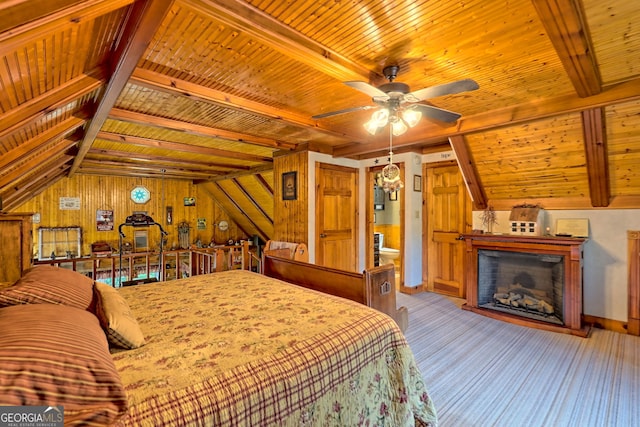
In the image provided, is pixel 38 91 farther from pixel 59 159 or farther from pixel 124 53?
pixel 59 159

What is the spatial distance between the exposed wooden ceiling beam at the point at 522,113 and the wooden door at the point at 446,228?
1.31 metres

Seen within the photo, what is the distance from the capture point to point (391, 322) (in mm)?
1822

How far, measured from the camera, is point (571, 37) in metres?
1.87

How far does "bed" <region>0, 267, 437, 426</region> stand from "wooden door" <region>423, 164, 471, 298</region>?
3.65 metres

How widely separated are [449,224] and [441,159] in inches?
45.7

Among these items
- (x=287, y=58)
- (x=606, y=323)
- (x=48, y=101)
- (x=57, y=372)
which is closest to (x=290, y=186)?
(x=287, y=58)

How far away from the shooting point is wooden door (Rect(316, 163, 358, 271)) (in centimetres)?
502

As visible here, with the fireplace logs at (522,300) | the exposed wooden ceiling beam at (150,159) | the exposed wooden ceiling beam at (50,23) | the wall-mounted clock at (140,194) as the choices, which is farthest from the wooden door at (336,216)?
the wall-mounted clock at (140,194)

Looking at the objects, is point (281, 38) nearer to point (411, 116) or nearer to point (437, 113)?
point (411, 116)

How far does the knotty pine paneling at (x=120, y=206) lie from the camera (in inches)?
280

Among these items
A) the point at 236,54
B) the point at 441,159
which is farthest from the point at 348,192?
the point at 236,54

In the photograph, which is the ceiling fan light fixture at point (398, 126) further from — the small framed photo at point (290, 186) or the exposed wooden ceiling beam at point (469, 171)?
the small framed photo at point (290, 186)

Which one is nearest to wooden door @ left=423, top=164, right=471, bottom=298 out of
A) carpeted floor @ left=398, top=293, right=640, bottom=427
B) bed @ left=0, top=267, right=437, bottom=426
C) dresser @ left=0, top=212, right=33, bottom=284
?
carpeted floor @ left=398, top=293, right=640, bottom=427

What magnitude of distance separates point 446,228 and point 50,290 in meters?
5.17
